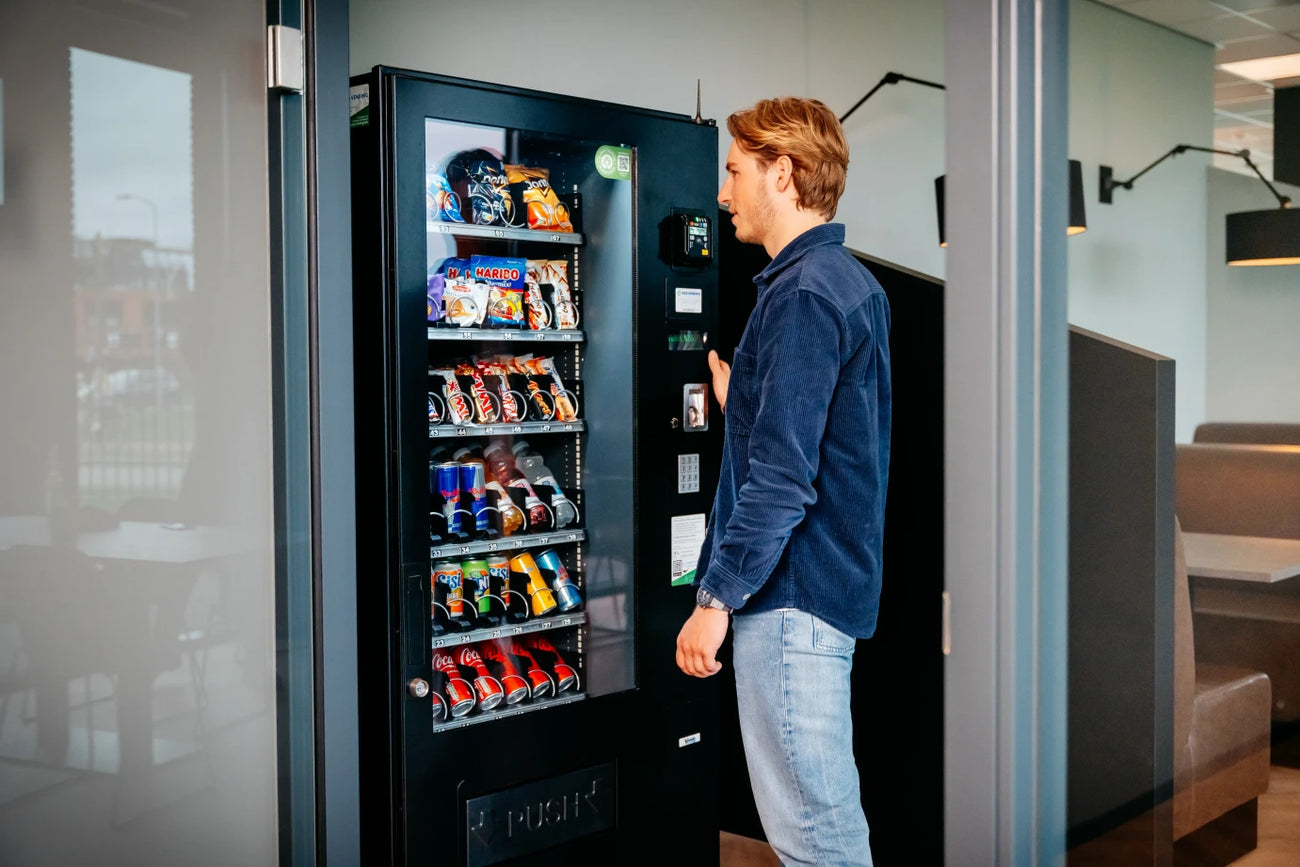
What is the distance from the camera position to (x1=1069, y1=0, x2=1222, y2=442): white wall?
1.20 m

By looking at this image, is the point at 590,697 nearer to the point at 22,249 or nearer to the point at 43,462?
the point at 43,462

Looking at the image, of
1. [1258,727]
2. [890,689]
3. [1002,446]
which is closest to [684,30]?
[890,689]

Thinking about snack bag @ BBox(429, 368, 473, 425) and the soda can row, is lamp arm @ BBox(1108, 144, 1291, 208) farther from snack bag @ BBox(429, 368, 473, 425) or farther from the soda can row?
the soda can row

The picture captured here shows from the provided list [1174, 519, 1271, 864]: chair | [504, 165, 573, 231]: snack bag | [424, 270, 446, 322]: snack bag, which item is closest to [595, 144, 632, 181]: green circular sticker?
[504, 165, 573, 231]: snack bag

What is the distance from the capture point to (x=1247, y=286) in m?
1.16

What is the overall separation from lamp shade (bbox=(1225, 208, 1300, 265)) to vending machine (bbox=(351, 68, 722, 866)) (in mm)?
1528

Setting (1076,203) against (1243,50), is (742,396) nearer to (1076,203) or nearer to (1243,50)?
(1076,203)

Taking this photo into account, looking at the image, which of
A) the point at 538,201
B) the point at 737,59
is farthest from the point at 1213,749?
the point at 737,59

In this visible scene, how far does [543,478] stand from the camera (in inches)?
108

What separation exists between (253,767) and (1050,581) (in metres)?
1.48

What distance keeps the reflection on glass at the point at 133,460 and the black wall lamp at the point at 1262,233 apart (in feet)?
5.17

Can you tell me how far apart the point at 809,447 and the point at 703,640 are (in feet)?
Answer: 1.15

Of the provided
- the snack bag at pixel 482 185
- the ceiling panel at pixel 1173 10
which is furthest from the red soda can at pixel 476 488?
the ceiling panel at pixel 1173 10

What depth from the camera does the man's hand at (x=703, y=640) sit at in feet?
5.98
